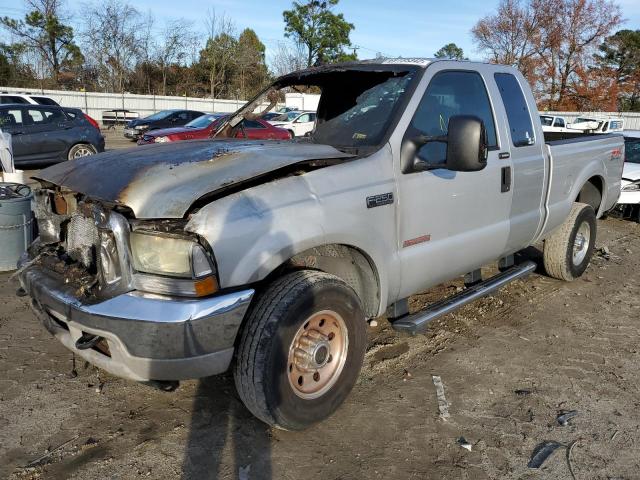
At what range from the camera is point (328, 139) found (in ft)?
12.9

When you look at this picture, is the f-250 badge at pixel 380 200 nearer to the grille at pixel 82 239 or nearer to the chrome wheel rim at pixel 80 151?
the grille at pixel 82 239

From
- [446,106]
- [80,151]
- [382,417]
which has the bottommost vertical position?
[382,417]

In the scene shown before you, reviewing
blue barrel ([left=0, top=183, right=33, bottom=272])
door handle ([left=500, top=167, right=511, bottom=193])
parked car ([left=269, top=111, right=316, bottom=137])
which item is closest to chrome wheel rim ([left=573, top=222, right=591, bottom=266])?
door handle ([left=500, top=167, right=511, bottom=193])

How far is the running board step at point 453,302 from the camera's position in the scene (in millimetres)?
3641

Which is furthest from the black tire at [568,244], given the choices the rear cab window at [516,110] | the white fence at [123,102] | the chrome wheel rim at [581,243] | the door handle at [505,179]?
the white fence at [123,102]

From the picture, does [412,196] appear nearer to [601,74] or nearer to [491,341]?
[491,341]

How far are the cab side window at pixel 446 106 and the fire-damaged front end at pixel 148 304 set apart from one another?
1.71 m

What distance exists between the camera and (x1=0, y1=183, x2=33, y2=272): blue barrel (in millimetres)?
5797

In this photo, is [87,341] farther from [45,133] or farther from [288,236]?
[45,133]

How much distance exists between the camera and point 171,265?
2617 millimetres

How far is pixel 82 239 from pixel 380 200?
5.60 feet

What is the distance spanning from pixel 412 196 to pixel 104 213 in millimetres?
1829

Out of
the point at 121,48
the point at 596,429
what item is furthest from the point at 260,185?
the point at 121,48

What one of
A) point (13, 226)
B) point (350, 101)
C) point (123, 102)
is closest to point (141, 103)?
point (123, 102)
